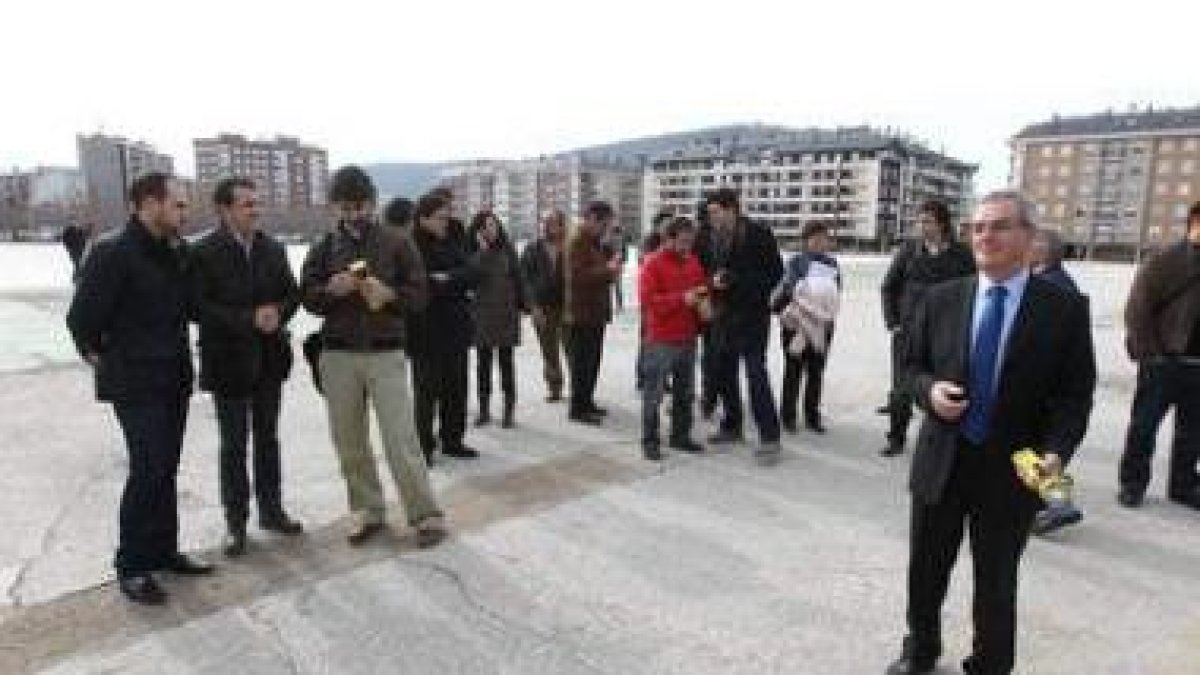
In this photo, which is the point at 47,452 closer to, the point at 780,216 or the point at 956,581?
the point at 956,581

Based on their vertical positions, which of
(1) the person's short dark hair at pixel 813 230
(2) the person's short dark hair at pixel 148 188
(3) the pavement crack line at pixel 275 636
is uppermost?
(2) the person's short dark hair at pixel 148 188

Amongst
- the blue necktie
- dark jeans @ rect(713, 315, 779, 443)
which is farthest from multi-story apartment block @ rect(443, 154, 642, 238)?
the blue necktie

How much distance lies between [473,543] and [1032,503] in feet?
8.79

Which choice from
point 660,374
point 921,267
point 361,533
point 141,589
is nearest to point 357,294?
point 361,533

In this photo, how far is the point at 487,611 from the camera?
3828 mm

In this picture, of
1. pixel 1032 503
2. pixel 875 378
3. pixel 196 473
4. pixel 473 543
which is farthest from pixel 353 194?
pixel 875 378

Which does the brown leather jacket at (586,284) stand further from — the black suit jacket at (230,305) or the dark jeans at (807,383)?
the black suit jacket at (230,305)

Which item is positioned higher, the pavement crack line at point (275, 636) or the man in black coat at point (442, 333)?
the man in black coat at point (442, 333)

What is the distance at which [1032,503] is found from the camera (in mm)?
2979

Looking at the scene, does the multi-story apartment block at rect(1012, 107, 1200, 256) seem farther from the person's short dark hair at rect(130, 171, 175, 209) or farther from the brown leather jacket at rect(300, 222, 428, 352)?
the person's short dark hair at rect(130, 171, 175, 209)

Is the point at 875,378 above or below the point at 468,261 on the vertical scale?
below

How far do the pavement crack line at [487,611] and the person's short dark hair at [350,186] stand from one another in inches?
69.9

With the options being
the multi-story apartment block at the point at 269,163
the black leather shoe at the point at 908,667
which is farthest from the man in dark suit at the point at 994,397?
the multi-story apartment block at the point at 269,163

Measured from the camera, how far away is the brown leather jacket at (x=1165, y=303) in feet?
17.1
